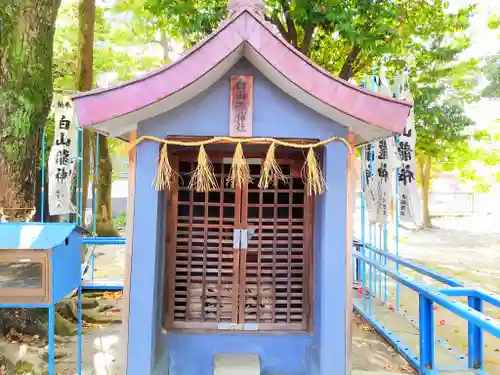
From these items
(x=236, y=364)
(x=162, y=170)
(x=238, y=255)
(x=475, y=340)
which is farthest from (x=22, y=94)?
(x=475, y=340)

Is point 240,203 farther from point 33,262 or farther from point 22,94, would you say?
point 22,94

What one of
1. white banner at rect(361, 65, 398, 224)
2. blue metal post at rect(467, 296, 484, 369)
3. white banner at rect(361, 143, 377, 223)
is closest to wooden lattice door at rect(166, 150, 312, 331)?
blue metal post at rect(467, 296, 484, 369)

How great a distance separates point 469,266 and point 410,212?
889 centimetres

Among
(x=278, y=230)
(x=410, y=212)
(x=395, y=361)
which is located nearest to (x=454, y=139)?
(x=410, y=212)

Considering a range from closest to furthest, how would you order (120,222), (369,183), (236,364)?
1. (236,364)
2. (369,183)
3. (120,222)

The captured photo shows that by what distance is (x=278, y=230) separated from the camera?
521 centimetres

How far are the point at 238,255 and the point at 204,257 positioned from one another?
16.3 inches

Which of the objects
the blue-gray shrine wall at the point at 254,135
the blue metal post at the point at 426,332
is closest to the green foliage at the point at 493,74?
the blue metal post at the point at 426,332

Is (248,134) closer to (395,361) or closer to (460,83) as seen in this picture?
(395,361)

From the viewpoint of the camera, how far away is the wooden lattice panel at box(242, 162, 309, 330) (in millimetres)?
5133

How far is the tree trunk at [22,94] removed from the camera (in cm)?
643

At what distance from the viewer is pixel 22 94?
6.48 metres

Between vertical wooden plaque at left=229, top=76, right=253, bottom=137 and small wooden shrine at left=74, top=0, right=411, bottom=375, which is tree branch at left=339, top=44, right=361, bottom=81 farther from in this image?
vertical wooden plaque at left=229, top=76, right=253, bottom=137

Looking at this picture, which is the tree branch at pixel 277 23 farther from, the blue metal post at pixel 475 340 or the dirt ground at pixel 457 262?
the blue metal post at pixel 475 340
